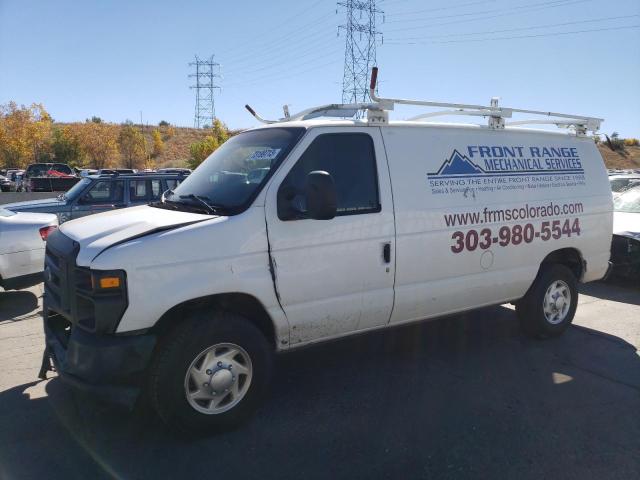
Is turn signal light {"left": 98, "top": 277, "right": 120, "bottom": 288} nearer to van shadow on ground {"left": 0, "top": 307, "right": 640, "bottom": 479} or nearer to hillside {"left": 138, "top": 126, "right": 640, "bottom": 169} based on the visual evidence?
van shadow on ground {"left": 0, "top": 307, "right": 640, "bottom": 479}

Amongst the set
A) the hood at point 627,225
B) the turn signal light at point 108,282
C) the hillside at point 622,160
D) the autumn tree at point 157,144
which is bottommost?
the hood at point 627,225

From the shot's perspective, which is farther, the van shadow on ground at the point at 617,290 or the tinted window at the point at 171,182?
the tinted window at the point at 171,182

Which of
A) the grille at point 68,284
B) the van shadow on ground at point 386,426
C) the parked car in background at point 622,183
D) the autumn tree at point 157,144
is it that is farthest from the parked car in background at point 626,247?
the autumn tree at point 157,144

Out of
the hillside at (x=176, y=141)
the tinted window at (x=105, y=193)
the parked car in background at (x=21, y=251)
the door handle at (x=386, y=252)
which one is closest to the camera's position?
the door handle at (x=386, y=252)

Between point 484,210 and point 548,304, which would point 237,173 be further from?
point 548,304

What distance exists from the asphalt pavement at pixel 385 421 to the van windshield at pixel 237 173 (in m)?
1.59

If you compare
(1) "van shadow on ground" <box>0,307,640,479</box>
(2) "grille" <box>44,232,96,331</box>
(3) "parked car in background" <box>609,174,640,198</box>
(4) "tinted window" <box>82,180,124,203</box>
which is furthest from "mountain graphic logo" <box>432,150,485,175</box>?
(4) "tinted window" <box>82,180,124,203</box>

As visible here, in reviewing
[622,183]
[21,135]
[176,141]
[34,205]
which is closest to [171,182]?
[34,205]

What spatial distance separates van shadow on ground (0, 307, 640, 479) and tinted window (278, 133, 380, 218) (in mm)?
1515

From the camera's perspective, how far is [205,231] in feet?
10.9

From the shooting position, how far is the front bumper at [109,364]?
310cm

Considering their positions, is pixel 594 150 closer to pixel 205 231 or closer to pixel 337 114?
pixel 337 114

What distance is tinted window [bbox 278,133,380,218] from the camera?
379 cm

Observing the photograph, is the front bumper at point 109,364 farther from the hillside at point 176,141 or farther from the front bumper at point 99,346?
the hillside at point 176,141
